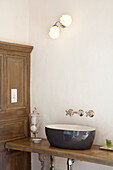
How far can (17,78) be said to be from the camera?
340 cm

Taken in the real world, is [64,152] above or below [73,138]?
below

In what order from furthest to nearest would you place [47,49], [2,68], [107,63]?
[47,49], [2,68], [107,63]

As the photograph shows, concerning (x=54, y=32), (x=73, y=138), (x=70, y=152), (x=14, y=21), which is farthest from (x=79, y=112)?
(x=14, y=21)

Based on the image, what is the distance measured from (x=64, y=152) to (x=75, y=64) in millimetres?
986

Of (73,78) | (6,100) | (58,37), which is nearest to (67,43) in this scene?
(58,37)

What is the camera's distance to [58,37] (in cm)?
337

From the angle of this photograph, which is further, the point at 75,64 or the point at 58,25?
the point at 58,25

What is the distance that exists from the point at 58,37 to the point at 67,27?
0.16 meters

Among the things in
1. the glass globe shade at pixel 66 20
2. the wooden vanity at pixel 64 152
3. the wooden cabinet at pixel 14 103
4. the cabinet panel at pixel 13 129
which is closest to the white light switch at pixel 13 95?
the wooden cabinet at pixel 14 103

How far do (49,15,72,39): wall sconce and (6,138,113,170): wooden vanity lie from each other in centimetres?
117

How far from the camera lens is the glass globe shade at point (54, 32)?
10.8 ft

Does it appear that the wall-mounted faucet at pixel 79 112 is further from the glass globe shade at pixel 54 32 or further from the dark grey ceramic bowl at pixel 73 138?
the glass globe shade at pixel 54 32

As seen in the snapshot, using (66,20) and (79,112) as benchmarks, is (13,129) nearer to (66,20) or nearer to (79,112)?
(79,112)

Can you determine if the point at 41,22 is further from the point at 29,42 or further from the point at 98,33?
the point at 98,33
